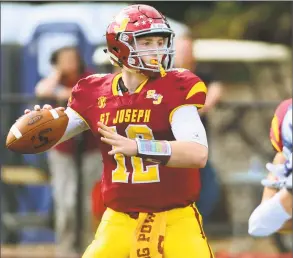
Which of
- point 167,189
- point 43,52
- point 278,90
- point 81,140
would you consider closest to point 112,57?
point 167,189

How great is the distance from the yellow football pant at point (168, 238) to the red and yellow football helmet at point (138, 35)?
0.70 meters

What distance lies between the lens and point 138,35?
5.73 m

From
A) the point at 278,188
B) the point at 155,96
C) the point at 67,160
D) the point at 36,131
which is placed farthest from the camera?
the point at 67,160

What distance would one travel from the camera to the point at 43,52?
416 inches

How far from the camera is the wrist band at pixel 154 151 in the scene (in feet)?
17.5

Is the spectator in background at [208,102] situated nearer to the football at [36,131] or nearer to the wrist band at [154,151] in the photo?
the football at [36,131]

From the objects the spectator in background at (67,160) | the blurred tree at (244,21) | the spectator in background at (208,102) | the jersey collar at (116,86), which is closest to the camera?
the jersey collar at (116,86)

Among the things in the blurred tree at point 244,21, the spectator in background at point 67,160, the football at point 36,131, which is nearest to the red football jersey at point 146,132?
the football at point 36,131

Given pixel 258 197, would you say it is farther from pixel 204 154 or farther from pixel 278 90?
pixel 278 90

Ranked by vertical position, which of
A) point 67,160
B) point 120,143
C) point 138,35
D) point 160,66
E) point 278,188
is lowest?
point 67,160

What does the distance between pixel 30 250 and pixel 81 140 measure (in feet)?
4.07

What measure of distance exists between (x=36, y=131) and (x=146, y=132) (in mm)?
535

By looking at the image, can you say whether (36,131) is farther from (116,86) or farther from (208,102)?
(208,102)

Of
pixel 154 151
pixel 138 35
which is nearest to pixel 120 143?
pixel 154 151
